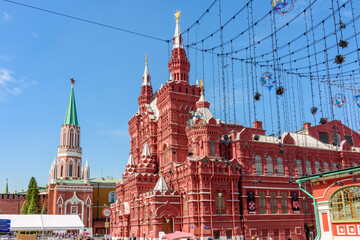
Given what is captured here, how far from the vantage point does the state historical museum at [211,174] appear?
47406mm

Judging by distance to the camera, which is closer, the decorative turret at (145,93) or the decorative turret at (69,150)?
the decorative turret at (145,93)

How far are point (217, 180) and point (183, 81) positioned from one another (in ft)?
61.1

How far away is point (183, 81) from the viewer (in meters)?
59.5

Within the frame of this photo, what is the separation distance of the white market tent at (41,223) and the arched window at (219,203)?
69.8 feet

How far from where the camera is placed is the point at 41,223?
5219cm

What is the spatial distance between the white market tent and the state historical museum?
8306 millimetres

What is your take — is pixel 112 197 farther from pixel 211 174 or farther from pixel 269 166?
pixel 211 174

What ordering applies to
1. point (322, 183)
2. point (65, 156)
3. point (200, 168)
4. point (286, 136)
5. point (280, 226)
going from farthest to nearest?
point (65, 156)
point (286, 136)
point (280, 226)
point (200, 168)
point (322, 183)

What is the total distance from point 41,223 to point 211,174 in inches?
1003

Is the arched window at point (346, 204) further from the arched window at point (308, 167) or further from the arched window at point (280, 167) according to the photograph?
the arched window at point (308, 167)

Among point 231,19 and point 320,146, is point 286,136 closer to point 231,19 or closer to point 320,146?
point 320,146

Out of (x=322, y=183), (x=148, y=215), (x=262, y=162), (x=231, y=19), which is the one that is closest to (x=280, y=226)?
→ (x=262, y=162)

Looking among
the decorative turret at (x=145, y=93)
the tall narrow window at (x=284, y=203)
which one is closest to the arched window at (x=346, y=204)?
the tall narrow window at (x=284, y=203)

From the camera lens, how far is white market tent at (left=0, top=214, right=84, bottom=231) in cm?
5066
